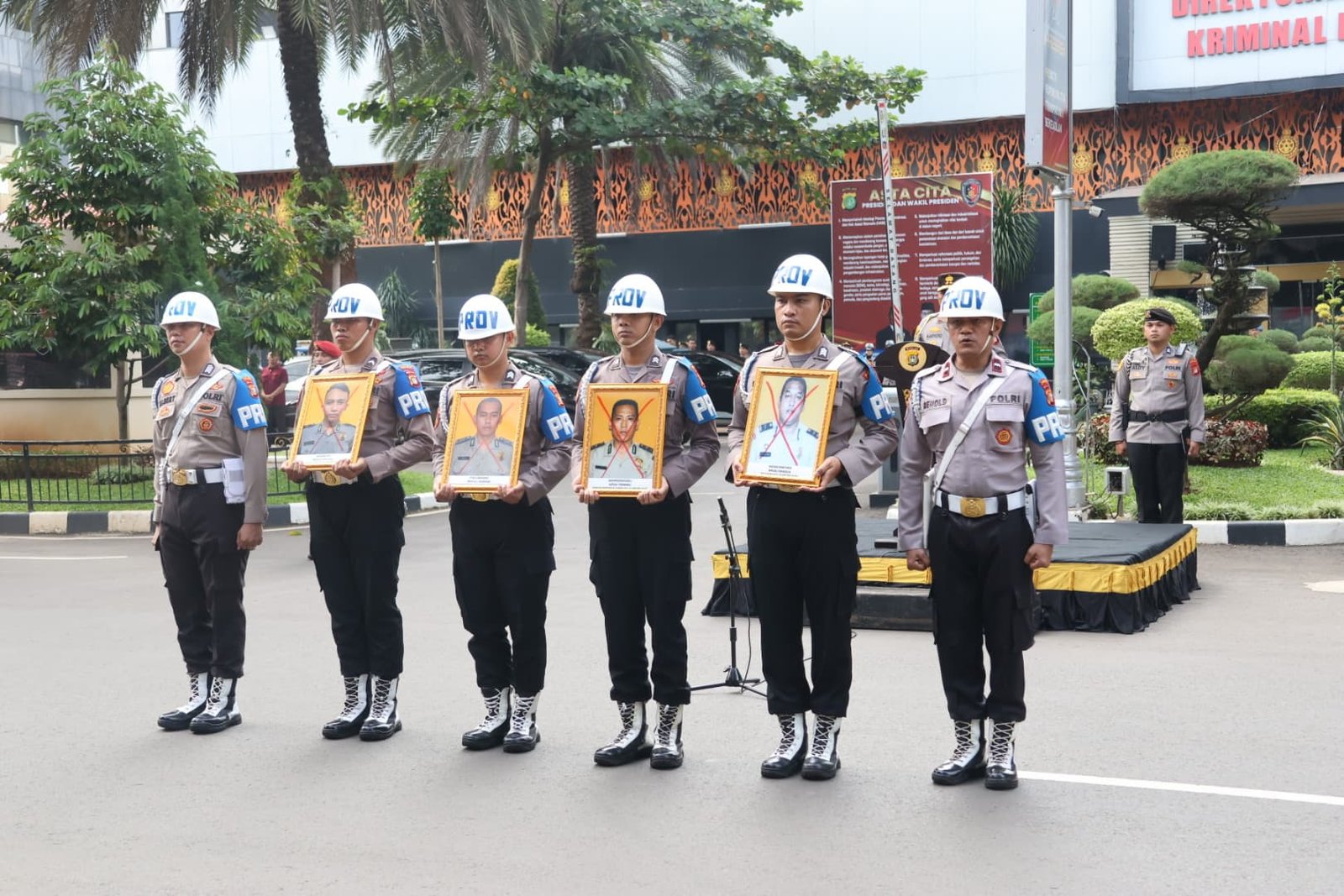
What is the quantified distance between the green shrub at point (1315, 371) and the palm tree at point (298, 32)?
1200cm

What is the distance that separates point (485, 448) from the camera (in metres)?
6.30

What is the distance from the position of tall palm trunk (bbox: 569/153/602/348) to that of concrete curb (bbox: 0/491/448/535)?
14.9 meters

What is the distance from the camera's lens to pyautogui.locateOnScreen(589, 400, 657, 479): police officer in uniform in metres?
5.98

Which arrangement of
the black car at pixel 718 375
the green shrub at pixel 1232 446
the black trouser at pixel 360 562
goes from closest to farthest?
the black trouser at pixel 360 562 → the green shrub at pixel 1232 446 → the black car at pixel 718 375

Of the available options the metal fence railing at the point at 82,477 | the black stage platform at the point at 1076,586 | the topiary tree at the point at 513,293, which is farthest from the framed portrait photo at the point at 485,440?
the topiary tree at the point at 513,293

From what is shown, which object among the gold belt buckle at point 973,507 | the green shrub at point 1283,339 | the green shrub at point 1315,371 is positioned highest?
the green shrub at point 1283,339

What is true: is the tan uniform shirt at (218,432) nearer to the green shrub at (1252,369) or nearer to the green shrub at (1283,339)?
the green shrub at (1252,369)

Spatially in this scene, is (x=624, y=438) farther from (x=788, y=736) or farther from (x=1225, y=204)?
(x=1225, y=204)

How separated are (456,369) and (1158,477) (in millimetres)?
14056

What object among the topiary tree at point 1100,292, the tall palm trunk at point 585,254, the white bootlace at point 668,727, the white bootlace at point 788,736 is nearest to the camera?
the white bootlace at point 788,736

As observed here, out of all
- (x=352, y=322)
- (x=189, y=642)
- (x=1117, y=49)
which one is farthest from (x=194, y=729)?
(x=1117, y=49)

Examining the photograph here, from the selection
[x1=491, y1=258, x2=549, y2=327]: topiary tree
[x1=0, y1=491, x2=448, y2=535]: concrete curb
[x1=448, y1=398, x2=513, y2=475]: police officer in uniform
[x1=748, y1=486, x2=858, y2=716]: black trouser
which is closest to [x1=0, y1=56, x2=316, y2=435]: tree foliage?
[x1=0, y1=491, x2=448, y2=535]: concrete curb

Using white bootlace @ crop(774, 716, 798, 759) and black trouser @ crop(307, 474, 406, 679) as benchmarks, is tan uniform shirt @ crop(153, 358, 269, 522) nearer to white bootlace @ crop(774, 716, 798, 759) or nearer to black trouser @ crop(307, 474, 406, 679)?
black trouser @ crop(307, 474, 406, 679)

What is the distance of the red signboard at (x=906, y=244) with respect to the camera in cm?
1564
